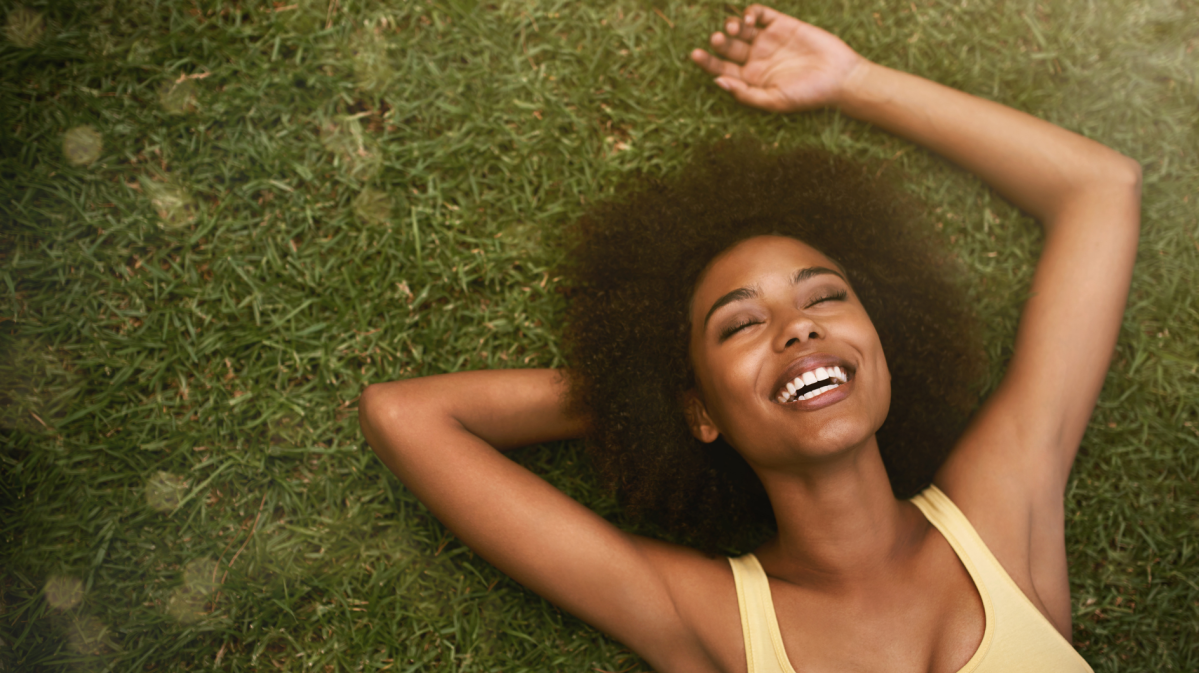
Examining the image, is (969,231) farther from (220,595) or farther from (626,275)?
(220,595)

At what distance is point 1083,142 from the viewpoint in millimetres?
3270

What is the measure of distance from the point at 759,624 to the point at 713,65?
101 inches

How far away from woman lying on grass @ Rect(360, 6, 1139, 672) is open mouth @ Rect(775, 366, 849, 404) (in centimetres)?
1

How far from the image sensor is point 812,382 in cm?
253

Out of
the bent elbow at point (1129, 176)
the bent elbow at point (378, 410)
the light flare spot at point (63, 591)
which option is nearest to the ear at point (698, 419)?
the bent elbow at point (378, 410)

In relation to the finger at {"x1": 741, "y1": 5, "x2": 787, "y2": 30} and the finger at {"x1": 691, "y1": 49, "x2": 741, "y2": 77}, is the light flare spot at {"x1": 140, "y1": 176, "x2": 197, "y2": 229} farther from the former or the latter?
the finger at {"x1": 741, "y1": 5, "x2": 787, "y2": 30}

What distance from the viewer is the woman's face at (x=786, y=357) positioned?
2.45 m

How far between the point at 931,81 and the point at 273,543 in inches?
149

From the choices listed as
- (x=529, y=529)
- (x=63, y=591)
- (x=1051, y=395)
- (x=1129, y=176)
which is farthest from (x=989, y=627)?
(x=63, y=591)

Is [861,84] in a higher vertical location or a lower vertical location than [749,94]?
higher

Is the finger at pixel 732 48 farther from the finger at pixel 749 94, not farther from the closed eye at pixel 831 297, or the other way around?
Result: the closed eye at pixel 831 297

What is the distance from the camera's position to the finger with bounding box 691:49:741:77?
3.50m

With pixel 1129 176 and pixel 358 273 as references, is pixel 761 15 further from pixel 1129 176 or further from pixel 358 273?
pixel 358 273

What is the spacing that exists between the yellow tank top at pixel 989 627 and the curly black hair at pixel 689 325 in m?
0.38
